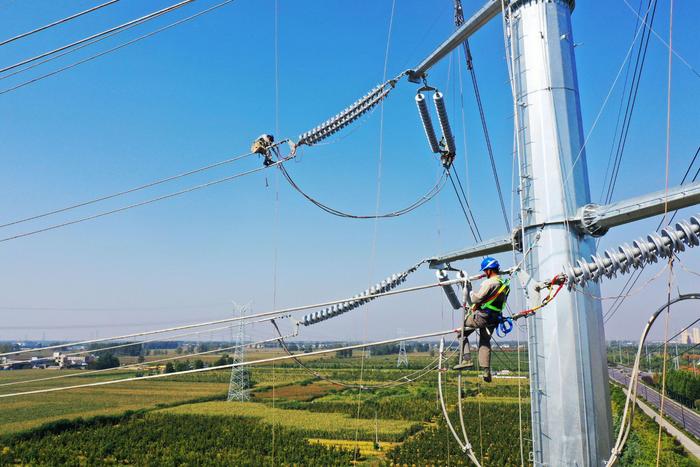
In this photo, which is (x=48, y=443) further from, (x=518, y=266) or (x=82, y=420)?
(x=518, y=266)

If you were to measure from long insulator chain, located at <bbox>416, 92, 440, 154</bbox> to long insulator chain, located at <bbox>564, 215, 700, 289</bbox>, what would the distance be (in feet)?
16.5

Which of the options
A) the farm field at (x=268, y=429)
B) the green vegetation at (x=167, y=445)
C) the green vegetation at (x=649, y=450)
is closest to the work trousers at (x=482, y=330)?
the farm field at (x=268, y=429)

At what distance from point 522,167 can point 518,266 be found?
5.29ft

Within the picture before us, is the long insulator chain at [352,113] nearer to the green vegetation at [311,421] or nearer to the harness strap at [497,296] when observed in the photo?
the harness strap at [497,296]

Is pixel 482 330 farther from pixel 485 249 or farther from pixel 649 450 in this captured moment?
pixel 649 450

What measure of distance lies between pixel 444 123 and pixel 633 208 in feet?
15.3

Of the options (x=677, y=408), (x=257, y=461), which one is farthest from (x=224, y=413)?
(x=677, y=408)

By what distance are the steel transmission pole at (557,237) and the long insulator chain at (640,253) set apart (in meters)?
1.01

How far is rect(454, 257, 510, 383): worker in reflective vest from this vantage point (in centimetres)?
550

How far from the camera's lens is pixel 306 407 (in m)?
69.8

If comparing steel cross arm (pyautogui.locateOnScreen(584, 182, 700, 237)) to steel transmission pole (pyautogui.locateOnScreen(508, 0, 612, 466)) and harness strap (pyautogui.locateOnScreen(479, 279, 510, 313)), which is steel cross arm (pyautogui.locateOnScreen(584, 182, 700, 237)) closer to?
steel transmission pole (pyautogui.locateOnScreen(508, 0, 612, 466))

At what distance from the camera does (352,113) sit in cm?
1037

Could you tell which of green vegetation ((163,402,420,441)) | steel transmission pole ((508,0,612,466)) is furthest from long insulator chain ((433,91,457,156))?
green vegetation ((163,402,420,441))

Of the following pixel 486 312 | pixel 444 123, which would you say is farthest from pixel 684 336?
pixel 486 312
